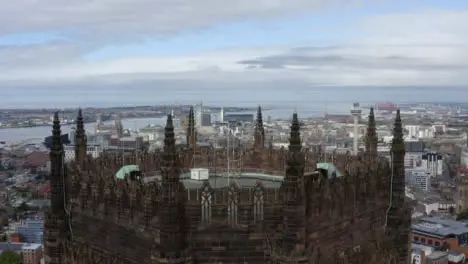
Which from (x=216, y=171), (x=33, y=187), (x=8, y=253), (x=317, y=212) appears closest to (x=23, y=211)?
(x=33, y=187)

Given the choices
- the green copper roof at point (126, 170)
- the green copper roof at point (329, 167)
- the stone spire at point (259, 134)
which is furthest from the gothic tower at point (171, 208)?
the stone spire at point (259, 134)

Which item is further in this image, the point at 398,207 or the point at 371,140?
the point at 371,140

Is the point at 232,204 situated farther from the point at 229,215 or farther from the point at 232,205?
the point at 229,215

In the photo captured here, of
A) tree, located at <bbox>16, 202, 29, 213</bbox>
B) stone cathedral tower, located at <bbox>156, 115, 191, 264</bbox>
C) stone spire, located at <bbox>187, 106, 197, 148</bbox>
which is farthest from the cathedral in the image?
tree, located at <bbox>16, 202, 29, 213</bbox>

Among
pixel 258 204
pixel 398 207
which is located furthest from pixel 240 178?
pixel 258 204

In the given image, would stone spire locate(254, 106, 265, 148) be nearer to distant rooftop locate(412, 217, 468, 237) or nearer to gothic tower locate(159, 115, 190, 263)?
gothic tower locate(159, 115, 190, 263)

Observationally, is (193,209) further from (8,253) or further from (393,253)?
(8,253)
